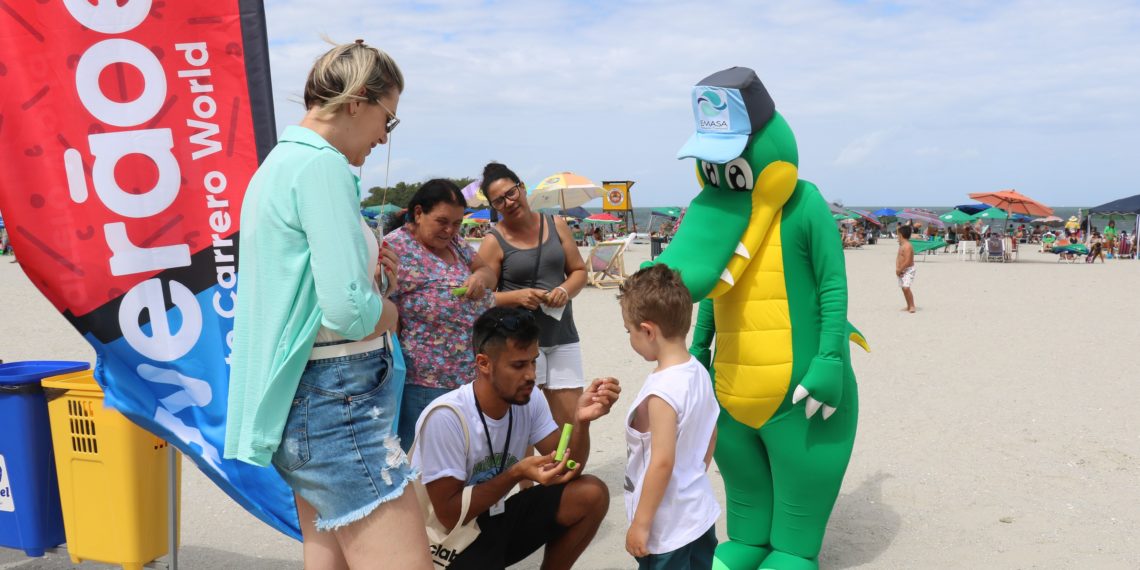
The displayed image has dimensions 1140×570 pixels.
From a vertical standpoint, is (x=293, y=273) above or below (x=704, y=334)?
above

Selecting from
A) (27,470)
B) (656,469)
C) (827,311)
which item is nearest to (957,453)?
(827,311)

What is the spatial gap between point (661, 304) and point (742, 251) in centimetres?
95

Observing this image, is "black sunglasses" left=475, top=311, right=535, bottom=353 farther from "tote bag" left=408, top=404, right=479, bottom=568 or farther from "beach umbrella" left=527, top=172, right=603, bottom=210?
"beach umbrella" left=527, top=172, right=603, bottom=210

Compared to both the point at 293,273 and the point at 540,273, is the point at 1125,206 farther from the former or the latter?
the point at 293,273

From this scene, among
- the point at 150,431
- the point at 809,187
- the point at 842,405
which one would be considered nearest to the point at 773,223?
the point at 809,187

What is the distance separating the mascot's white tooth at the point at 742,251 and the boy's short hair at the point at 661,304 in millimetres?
808

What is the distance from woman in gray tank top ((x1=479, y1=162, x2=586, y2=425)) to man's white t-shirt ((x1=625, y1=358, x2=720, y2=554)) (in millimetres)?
1525

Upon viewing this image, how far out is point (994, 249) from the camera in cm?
2523

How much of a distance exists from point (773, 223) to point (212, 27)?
2.27m

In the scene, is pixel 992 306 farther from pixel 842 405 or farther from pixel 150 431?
pixel 150 431

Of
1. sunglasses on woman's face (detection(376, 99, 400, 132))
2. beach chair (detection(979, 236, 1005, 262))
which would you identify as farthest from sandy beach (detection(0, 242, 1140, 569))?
beach chair (detection(979, 236, 1005, 262))

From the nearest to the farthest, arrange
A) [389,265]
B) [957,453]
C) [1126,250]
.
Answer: [389,265]
[957,453]
[1126,250]

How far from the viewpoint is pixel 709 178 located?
3.84 metres

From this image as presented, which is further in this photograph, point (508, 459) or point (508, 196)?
point (508, 196)
